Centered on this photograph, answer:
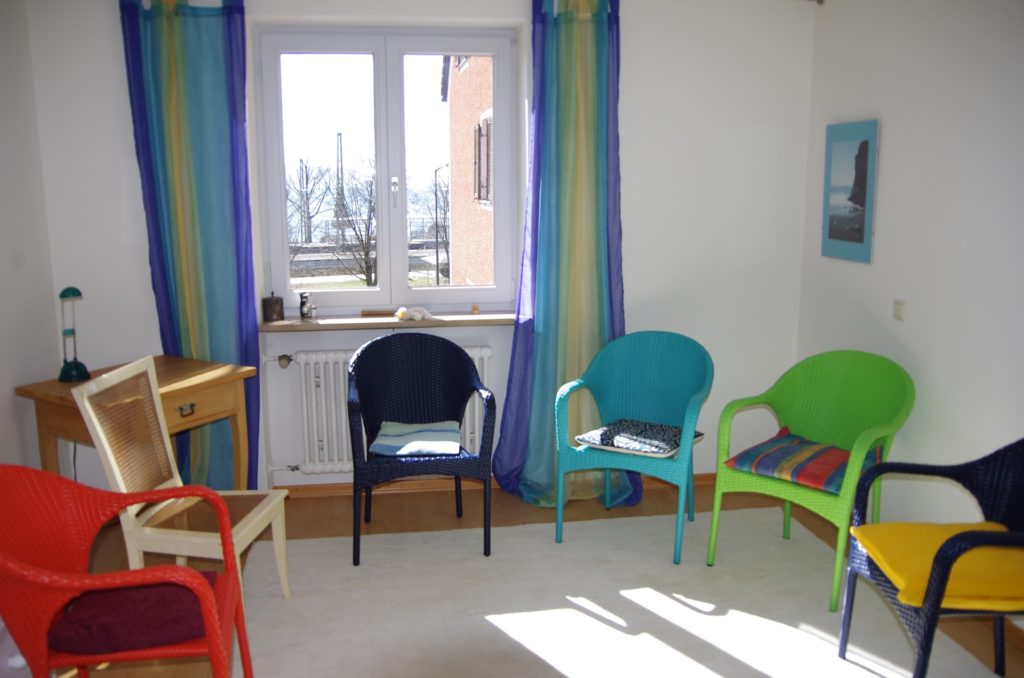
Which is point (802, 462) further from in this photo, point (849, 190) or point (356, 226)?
point (356, 226)

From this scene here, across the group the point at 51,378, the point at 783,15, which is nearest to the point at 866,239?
the point at 783,15

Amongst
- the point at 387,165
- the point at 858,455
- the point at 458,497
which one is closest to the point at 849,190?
the point at 858,455

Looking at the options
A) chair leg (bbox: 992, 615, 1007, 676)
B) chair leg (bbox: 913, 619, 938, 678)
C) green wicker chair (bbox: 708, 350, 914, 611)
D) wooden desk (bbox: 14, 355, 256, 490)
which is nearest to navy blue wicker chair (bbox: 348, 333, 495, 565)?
wooden desk (bbox: 14, 355, 256, 490)

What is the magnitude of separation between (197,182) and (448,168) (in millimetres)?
→ 1130

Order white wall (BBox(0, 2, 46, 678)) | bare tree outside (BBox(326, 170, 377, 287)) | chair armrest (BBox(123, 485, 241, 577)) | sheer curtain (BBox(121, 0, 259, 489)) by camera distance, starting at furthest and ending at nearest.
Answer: bare tree outside (BBox(326, 170, 377, 287)), sheer curtain (BBox(121, 0, 259, 489)), white wall (BBox(0, 2, 46, 678)), chair armrest (BBox(123, 485, 241, 577))

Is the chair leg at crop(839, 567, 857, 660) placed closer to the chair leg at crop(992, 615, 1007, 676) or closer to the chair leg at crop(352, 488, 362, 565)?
the chair leg at crop(992, 615, 1007, 676)

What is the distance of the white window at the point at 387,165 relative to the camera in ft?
13.2

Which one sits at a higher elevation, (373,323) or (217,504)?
(373,323)

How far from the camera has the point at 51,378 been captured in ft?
12.0

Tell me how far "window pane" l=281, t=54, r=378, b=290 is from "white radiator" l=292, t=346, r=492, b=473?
0.39 meters

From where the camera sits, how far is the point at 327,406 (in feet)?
13.4

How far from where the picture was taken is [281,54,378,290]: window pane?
4.02 metres

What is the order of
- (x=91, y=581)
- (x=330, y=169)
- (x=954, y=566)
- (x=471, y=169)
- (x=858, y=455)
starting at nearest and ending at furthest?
(x=91, y=581) < (x=954, y=566) < (x=858, y=455) < (x=330, y=169) < (x=471, y=169)

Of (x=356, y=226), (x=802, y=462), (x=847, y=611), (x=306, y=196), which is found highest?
(x=306, y=196)
